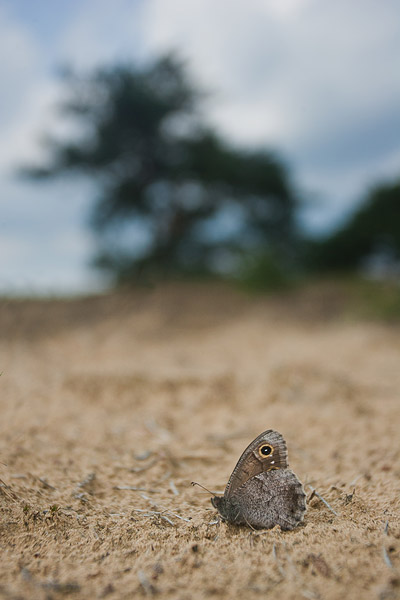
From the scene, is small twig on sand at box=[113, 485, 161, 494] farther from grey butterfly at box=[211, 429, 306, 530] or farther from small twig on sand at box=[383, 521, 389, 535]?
small twig on sand at box=[383, 521, 389, 535]

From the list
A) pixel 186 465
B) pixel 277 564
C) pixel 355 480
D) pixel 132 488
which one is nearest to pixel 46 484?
pixel 132 488

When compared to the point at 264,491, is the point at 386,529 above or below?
below

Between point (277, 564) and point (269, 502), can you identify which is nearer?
point (277, 564)

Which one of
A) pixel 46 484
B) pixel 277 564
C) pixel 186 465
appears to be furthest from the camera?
pixel 186 465

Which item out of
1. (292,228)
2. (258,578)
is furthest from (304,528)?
(292,228)

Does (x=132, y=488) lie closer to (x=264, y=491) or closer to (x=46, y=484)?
(x=46, y=484)
